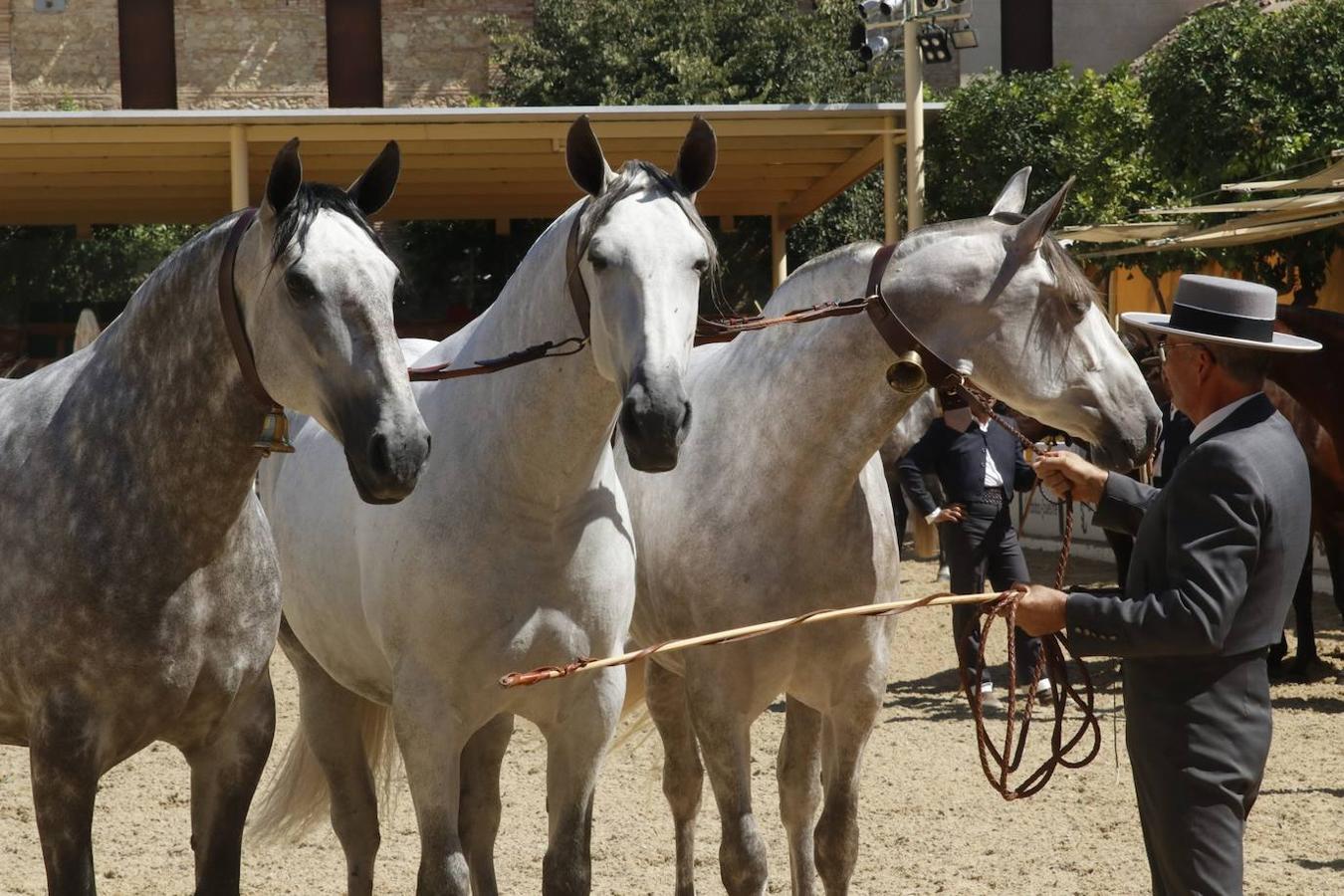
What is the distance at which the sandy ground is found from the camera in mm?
5430

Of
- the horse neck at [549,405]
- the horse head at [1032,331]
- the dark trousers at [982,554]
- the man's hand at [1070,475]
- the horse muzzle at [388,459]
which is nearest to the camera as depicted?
the horse muzzle at [388,459]

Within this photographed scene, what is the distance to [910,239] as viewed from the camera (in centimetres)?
409

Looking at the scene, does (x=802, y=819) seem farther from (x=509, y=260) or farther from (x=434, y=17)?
(x=434, y=17)

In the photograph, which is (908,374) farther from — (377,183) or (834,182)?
(834,182)

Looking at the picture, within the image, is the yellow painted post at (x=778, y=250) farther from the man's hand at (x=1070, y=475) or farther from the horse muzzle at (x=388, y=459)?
the horse muzzle at (x=388, y=459)

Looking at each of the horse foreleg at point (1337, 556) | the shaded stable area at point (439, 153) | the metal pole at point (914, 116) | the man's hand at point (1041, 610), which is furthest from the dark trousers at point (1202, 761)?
the metal pole at point (914, 116)

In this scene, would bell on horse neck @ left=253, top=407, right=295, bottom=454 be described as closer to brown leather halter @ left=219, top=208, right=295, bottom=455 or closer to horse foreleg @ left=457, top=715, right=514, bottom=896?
brown leather halter @ left=219, top=208, right=295, bottom=455

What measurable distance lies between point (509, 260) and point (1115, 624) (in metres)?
20.6

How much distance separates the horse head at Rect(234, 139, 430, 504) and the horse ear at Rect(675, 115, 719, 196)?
804 mm

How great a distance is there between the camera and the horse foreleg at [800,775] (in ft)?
15.7

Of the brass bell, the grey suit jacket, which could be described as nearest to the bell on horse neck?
the brass bell

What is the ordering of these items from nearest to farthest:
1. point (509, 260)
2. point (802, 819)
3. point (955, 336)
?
1. point (955, 336)
2. point (802, 819)
3. point (509, 260)

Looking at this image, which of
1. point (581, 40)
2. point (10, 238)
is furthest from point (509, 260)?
point (10, 238)

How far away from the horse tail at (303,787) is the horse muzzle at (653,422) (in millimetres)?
2194
